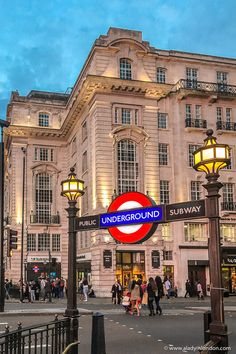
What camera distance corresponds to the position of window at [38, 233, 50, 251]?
5394 centimetres

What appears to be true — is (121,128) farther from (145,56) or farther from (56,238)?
(56,238)

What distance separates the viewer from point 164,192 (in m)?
44.1

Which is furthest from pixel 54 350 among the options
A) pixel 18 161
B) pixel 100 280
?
pixel 18 161

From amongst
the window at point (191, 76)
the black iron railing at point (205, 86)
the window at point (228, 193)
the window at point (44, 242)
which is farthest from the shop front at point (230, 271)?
the window at point (44, 242)

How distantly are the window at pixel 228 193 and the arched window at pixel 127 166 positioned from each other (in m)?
7.98

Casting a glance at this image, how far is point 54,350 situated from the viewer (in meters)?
8.66

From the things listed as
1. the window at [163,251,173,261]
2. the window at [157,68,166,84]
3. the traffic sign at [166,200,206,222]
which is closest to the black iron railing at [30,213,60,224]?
the window at [163,251,173,261]

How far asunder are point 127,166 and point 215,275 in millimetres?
35208

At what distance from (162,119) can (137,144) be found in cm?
370

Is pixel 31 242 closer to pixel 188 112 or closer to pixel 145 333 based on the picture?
pixel 188 112

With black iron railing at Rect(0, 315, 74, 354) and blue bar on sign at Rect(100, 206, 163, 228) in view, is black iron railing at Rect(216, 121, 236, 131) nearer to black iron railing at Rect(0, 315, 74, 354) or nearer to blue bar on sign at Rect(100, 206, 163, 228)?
blue bar on sign at Rect(100, 206, 163, 228)

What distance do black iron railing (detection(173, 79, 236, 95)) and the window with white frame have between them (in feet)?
39.6

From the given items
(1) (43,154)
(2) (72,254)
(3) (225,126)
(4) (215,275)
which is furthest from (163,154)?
(4) (215,275)

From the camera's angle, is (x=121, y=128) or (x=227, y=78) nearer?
(x=121, y=128)
